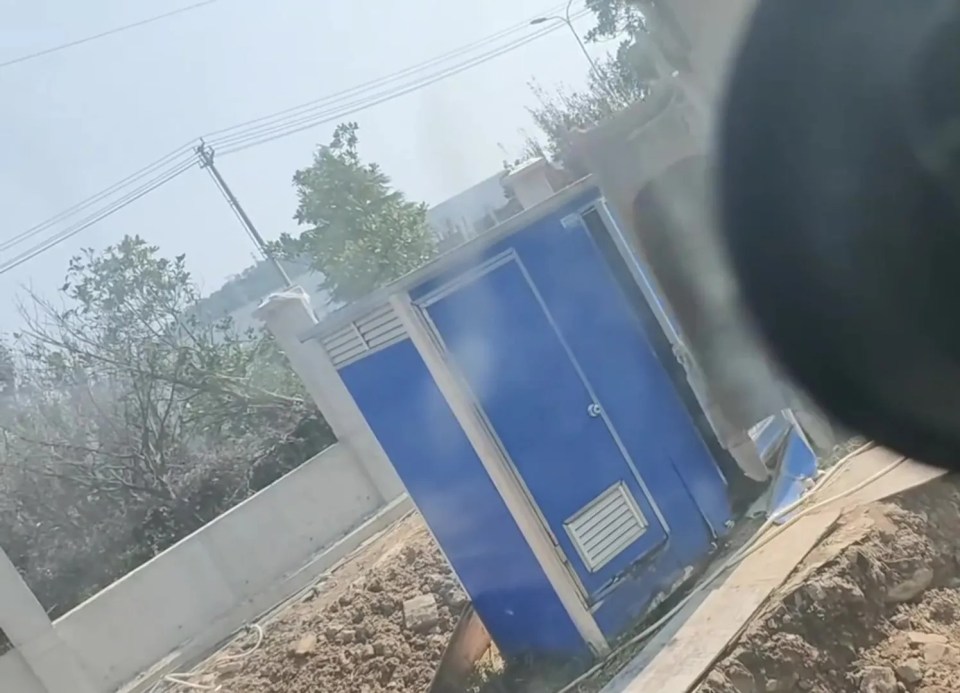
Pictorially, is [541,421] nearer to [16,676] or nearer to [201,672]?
[201,672]

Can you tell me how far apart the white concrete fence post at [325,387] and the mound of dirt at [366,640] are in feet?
9.35

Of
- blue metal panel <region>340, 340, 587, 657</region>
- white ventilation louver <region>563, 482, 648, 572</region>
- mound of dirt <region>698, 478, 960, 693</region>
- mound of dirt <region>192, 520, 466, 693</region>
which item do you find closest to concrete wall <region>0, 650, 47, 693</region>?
mound of dirt <region>192, 520, 466, 693</region>

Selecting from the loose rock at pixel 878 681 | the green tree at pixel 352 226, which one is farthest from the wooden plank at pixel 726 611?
the green tree at pixel 352 226

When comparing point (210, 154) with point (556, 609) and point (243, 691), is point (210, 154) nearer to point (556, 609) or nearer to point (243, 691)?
point (243, 691)

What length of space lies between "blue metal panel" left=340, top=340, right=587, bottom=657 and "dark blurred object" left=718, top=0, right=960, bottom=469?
217cm

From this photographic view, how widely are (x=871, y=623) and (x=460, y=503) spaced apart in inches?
101

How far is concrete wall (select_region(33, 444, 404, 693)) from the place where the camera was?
32.2ft

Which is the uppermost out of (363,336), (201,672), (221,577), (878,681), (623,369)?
(363,336)

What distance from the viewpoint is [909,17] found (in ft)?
15.9

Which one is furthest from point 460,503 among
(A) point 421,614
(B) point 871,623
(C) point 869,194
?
(C) point 869,194

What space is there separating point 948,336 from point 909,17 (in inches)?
59.4

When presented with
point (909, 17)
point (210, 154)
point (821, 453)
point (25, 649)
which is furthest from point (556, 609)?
point (210, 154)

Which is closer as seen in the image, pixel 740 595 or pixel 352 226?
pixel 740 595

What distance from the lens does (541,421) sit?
21.2ft
